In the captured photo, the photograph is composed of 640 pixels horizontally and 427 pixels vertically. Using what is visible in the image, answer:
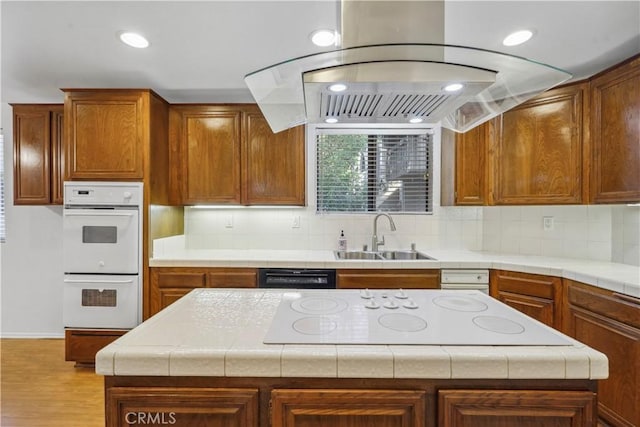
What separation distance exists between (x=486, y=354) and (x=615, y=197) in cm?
196

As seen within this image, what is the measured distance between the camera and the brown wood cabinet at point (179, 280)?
247cm

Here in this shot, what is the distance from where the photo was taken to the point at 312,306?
1291 mm

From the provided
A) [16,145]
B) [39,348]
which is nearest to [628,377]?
[39,348]

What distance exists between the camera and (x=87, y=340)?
250 cm

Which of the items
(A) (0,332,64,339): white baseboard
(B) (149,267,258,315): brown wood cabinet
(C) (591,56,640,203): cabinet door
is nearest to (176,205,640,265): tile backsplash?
(B) (149,267,258,315): brown wood cabinet

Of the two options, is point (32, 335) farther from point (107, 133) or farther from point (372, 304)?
point (372, 304)

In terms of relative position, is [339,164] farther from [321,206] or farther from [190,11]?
[190,11]

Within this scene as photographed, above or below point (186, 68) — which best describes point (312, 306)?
below

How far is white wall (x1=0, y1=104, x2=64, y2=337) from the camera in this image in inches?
126

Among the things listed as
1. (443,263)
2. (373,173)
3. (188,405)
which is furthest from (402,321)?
(373,173)

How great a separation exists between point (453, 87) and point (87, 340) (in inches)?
119

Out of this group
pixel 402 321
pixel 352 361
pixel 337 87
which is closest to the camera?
pixel 352 361

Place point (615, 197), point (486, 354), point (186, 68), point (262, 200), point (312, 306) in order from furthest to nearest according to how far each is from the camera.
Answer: point (262, 200)
point (186, 68)
point (615, 197)
point (312, 306)
point (486, 354)

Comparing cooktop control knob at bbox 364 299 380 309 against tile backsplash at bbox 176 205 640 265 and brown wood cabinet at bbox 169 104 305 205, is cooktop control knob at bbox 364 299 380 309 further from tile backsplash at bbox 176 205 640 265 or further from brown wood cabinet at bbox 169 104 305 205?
tile backsplash at bbox 176 205 640 265
